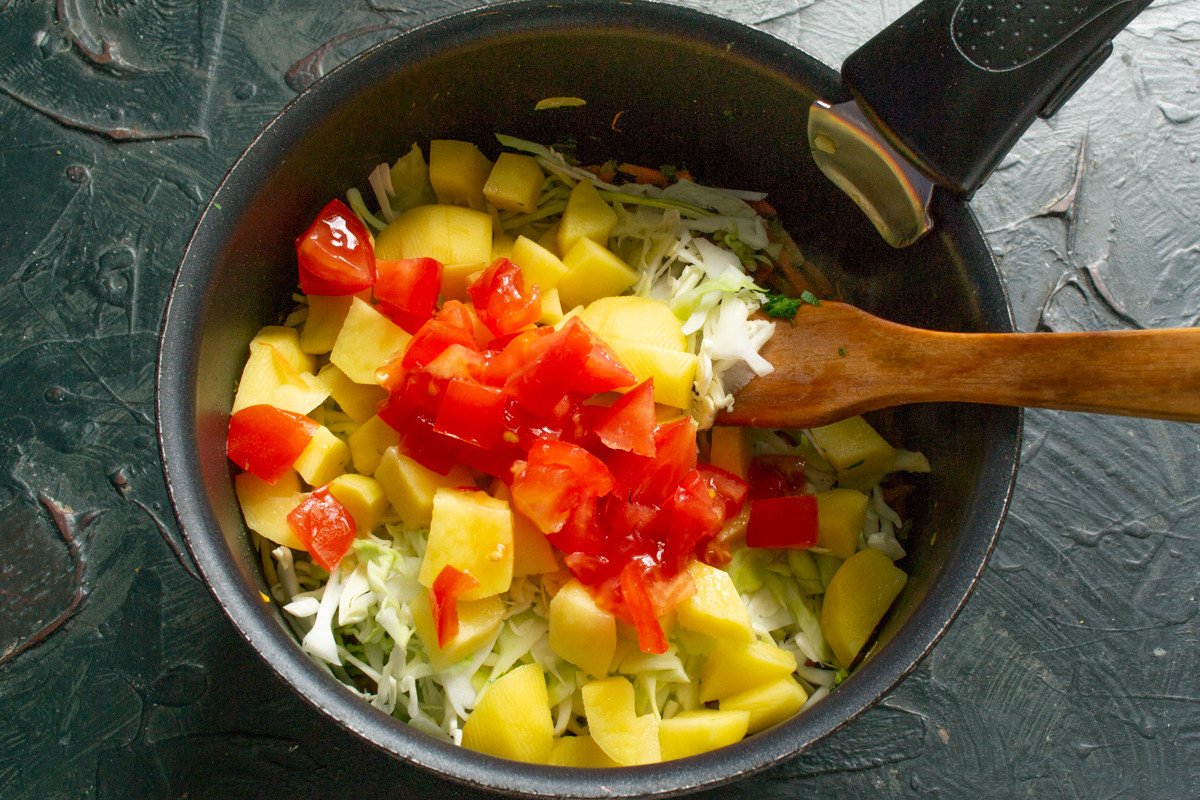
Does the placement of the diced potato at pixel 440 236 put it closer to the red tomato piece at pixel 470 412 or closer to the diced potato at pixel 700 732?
the red tomato piece at pixel 470 412

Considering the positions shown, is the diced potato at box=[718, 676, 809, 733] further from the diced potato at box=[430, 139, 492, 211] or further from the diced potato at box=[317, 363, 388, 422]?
the diced potato at box=[430, 139, 492, 211]

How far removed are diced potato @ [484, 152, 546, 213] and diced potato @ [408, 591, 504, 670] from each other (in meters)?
0.70

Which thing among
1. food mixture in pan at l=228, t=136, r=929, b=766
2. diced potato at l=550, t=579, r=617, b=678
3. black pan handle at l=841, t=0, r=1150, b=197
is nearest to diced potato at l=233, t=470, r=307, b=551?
food mixture in pan at l=228, t=136, r=929, b=766

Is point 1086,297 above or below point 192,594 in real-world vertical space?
above

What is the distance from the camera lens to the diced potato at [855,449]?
1.64 metres

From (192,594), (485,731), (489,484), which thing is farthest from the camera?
(192,594)

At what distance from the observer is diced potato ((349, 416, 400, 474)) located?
1.55 meters

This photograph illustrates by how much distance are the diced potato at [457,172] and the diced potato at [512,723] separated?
847 mm

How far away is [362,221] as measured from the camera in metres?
1.66

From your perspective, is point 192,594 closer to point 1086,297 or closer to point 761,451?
point 761,451

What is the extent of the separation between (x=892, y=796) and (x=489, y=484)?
2.94ft

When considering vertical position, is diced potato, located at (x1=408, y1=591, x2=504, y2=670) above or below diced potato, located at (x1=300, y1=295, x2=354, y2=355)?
below

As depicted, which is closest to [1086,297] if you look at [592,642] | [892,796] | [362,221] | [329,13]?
[892,796]

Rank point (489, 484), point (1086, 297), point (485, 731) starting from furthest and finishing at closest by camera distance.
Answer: point (1086, 297) → point (489, 484) → point (485, 731)
